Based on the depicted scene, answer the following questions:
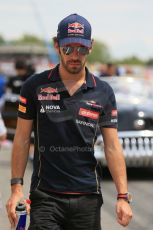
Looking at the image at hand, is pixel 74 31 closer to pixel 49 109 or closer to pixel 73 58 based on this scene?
pixel 73 58

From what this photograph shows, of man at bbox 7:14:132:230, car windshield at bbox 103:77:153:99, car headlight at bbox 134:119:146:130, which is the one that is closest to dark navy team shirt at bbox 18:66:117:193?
man at bbox 7:14:132:230

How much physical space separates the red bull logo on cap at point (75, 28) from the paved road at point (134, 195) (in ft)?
11.1

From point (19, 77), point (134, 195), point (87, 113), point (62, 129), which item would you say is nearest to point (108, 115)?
point (87, 113)

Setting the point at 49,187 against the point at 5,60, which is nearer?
the point at 49,187

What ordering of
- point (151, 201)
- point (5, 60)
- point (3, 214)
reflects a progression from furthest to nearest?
point (5, 60), point (151, 201), point (3, 214)

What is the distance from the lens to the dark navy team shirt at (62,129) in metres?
3.88

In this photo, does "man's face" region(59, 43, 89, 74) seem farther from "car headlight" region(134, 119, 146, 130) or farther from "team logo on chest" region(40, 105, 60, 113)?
"car headlight" region(134, 119, 146, 130)

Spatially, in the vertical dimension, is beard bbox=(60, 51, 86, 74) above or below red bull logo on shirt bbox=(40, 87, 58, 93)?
above

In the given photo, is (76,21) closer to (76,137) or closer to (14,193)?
(76,137)

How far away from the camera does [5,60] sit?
92.2m

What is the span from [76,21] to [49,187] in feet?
3.03

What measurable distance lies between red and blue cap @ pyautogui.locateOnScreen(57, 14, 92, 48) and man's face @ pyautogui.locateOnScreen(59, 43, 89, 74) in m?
0.03

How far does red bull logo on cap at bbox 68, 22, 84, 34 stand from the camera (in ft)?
12.7

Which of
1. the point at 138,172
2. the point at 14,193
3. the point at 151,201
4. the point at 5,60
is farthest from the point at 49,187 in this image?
the point at 5,60
